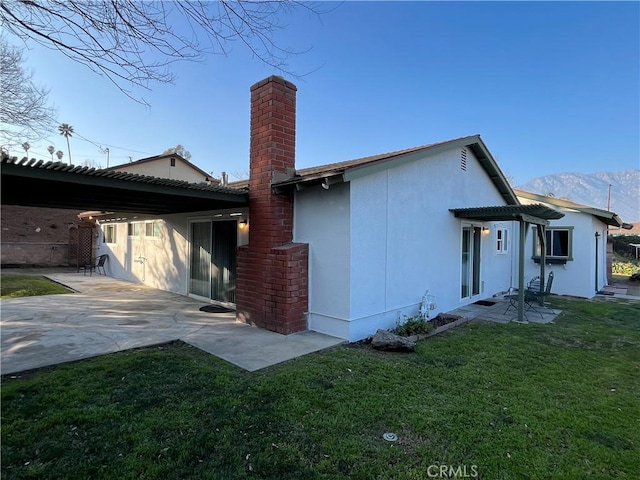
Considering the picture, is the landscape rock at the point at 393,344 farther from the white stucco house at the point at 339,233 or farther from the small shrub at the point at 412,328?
the small shrub at the point at 412,328

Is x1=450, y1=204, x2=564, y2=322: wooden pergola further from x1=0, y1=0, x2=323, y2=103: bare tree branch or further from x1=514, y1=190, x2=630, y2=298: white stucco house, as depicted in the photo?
x1=0, y1=0, x2=323, y2=103: bare tree branch

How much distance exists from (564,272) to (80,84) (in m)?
15.0

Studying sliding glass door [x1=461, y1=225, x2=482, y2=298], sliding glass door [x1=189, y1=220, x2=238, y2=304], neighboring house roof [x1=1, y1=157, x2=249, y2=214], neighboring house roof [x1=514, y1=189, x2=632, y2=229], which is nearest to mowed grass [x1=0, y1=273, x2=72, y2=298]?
neighboring house roof [x1=1, y1=157, x2=249, y2=214]

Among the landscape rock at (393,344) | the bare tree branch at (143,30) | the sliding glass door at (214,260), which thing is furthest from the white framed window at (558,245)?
the bare tree branch at (143,30)

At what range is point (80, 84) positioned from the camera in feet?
16.0

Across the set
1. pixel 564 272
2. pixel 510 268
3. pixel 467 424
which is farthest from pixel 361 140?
pixel 467 424

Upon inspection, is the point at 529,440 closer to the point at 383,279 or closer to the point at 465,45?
the point at 383,279

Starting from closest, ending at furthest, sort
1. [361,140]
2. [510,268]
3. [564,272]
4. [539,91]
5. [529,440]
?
[529,440] → [564,272] → [510,268] → [361,140] → [539,91]

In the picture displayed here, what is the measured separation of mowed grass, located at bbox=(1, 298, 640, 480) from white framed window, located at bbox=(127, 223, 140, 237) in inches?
406

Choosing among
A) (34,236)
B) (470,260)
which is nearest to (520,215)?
(470,260)

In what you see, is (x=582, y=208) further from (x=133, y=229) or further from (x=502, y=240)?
(x=133, y=229)

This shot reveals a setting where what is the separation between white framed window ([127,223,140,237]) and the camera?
14.3m

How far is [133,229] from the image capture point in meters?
14.6

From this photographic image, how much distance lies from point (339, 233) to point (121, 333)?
4.51m
